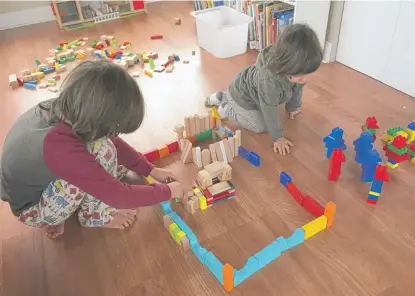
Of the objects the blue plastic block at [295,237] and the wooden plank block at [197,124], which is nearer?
the blue plastic block at [295,237]

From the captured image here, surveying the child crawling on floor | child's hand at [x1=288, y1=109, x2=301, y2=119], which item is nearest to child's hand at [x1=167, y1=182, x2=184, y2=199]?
the child crawling on floor

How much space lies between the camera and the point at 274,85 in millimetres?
1381

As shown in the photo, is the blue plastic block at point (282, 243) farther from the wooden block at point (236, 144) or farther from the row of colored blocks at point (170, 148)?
the row of colored blocks at point (170, 148)

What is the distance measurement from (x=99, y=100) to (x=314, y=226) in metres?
0.71

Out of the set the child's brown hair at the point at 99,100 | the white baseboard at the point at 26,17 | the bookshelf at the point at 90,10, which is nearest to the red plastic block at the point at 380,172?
the child's brown hair at the point at 99,100

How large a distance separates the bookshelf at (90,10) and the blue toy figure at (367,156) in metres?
2.51

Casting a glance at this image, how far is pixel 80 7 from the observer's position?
2986 mm

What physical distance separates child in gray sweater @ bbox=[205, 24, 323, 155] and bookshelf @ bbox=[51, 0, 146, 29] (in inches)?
69.6

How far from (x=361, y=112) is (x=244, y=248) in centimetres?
97

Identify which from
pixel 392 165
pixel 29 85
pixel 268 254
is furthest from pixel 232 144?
pixel 29 85

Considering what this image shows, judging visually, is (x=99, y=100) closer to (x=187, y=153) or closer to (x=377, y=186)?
(x=187, y=153)

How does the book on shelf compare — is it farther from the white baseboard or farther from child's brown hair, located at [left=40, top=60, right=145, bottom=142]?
the white baseboard

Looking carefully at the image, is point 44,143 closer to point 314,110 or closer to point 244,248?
point 244,248

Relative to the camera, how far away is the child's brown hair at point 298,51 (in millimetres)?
1255
